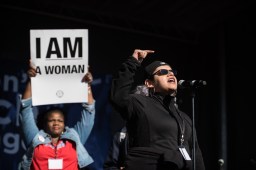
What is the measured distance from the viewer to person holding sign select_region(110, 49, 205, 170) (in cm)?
272

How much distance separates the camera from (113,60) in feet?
21.4

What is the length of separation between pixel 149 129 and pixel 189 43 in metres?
4.46

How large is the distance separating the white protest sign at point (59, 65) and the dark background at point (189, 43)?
6.28ft

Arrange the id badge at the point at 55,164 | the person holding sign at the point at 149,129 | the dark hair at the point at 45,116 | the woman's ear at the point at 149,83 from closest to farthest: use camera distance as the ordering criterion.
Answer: the person holding sign at the point at 149,129 → the woman's ear at the point at 149,83 → the id badge at the point at 55,164 → the dark hair at the point at 45,116

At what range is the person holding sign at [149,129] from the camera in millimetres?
2723

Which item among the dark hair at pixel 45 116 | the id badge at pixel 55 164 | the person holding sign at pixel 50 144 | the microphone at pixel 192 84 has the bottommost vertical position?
the id badge at pixel 55 164

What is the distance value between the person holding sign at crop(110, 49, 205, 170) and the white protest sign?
1.42 metres

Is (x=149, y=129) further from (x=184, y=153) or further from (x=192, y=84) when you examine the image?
(x=192, y=84)

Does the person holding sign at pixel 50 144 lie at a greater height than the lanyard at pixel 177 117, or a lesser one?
lesser

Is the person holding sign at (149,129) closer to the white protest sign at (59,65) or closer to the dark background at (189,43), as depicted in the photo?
the white protest sign at (59,65)

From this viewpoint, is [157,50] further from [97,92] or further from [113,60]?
[97,92]

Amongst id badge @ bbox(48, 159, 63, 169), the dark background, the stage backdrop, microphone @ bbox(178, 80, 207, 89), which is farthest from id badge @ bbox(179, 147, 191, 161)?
the dark background

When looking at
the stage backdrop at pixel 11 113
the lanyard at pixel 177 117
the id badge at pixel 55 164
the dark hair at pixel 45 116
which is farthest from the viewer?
the stage backdrop at pixel 11 113

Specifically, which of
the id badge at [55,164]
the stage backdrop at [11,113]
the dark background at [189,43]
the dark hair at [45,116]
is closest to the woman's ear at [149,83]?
the id badge at [55,164]
